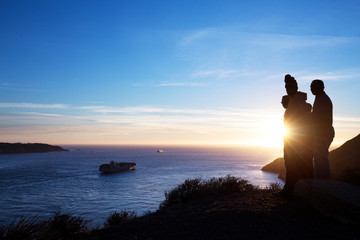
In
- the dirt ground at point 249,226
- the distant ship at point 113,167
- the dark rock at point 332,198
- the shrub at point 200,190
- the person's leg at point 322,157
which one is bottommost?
the distant ship at point 113,167

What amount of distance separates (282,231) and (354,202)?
4.83 ft

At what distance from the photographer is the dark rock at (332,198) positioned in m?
4.44

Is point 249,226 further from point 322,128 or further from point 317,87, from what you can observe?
point 317,87

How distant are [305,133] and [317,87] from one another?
131 centimetres

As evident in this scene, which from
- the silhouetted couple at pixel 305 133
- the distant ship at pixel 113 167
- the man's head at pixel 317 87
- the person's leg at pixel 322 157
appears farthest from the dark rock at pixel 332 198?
the distant ship at pixel 113 167

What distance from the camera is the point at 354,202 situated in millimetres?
Result: 4484

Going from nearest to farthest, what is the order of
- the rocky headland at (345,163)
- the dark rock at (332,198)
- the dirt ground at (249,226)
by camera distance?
1. the dirt ground at (249,226)
2. the dark rock at (332,198)
3. the rocky headland at (345,163)

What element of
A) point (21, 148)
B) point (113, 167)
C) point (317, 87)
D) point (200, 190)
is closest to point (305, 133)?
point (317, 87)

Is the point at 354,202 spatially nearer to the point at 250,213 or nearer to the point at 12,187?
the point at 250,213

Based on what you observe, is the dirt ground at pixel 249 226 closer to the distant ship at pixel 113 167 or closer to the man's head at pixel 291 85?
the man's head at pixel 291 85

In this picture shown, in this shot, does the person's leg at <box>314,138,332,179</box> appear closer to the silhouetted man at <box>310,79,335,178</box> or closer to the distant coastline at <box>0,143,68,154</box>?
the silhouetted man at <box>310,79,335,178</box>

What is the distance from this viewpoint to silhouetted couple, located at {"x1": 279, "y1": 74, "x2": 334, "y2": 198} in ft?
20.8

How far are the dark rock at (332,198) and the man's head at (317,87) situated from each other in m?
2.40

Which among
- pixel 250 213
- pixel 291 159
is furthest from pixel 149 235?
pixel 291 159
